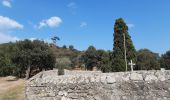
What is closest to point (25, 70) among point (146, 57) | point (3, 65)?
point (3, 65)

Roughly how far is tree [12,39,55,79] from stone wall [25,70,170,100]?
36630mm

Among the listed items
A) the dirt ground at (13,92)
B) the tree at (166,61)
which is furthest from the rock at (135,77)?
the tree at (166,61)

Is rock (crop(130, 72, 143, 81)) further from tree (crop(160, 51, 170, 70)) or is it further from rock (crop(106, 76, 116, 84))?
tree (crop(160, 51, 170, 70))

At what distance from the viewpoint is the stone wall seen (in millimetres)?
6891

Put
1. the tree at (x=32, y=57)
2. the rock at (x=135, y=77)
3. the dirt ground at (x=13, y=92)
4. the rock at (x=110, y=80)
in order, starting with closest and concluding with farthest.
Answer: the rock at (x=135, y=77), the rock at (x=110, y=80), the dirt ground at (x=13, y=92), the tree at (x=32, y=57)

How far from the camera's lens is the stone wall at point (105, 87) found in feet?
22.6

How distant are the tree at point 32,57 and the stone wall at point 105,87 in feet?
120

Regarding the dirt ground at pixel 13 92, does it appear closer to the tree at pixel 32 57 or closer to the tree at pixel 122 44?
the tree at pixel 32 57

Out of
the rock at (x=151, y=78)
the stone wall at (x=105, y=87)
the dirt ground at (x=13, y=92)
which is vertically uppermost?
the rock at (x=151, y=78)

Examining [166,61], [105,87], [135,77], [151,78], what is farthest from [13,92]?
[166,61]

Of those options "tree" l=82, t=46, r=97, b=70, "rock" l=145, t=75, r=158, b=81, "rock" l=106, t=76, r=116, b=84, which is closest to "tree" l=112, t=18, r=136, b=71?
"tree" l=82, t=46, r=97, b=70

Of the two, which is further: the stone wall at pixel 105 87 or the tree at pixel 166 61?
the tree at pixel 166 61

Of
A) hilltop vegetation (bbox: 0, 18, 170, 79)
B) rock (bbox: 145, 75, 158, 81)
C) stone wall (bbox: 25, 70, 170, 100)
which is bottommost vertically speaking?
stone wall (bbox: 25, 70, 170, 100)

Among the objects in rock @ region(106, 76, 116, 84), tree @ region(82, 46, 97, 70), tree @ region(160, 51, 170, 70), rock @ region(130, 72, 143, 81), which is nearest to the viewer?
rock @ region(130, 72, 143, 81)
